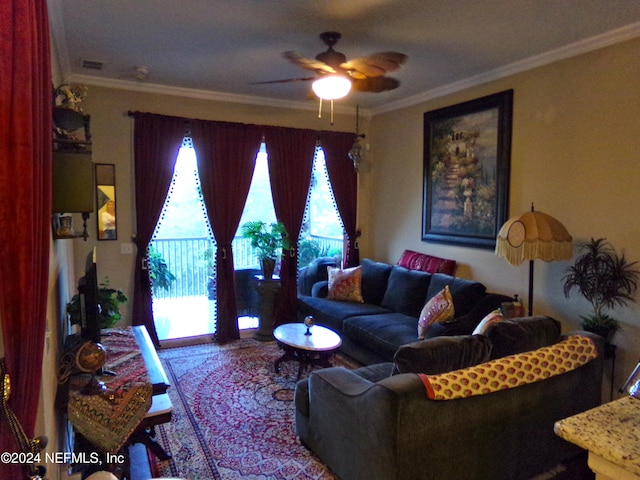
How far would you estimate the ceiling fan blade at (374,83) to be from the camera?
10.5 ft

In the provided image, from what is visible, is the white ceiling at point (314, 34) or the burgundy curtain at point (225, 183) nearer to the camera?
the white ceiling at point (314, 34)

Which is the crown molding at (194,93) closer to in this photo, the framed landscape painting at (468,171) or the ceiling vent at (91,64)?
the ceiling vent at (91,64)

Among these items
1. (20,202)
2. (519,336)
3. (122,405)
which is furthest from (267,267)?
(20,202)

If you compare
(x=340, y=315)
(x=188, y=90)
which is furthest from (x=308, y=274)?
(x=188, y=90)

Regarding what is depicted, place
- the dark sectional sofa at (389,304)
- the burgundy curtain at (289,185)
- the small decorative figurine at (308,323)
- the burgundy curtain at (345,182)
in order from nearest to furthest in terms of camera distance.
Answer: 1. the dark sectional sofa at (389,304)
2. the small decorative figurine at (308,323)
3. the burgundy curtain at (289,185)
4. the burgundy curtain at (345,182)

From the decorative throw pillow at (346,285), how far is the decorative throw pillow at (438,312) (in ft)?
4.10

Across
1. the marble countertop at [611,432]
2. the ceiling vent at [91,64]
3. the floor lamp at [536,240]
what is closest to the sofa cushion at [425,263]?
the floor lamp at [536,240]

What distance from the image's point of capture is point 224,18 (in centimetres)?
295

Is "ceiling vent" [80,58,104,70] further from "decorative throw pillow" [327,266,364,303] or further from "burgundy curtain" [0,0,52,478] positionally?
"decorative throw pillow" [327,266,364,303]

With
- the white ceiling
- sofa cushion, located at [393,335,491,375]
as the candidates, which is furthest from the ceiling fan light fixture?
sofa cushion, located at [393,335,491,375]

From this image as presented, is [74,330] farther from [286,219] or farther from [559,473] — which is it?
[559,473]

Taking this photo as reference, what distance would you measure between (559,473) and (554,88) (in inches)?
116

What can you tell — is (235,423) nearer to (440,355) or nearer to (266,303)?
(440,355)

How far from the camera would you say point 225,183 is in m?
5.01
